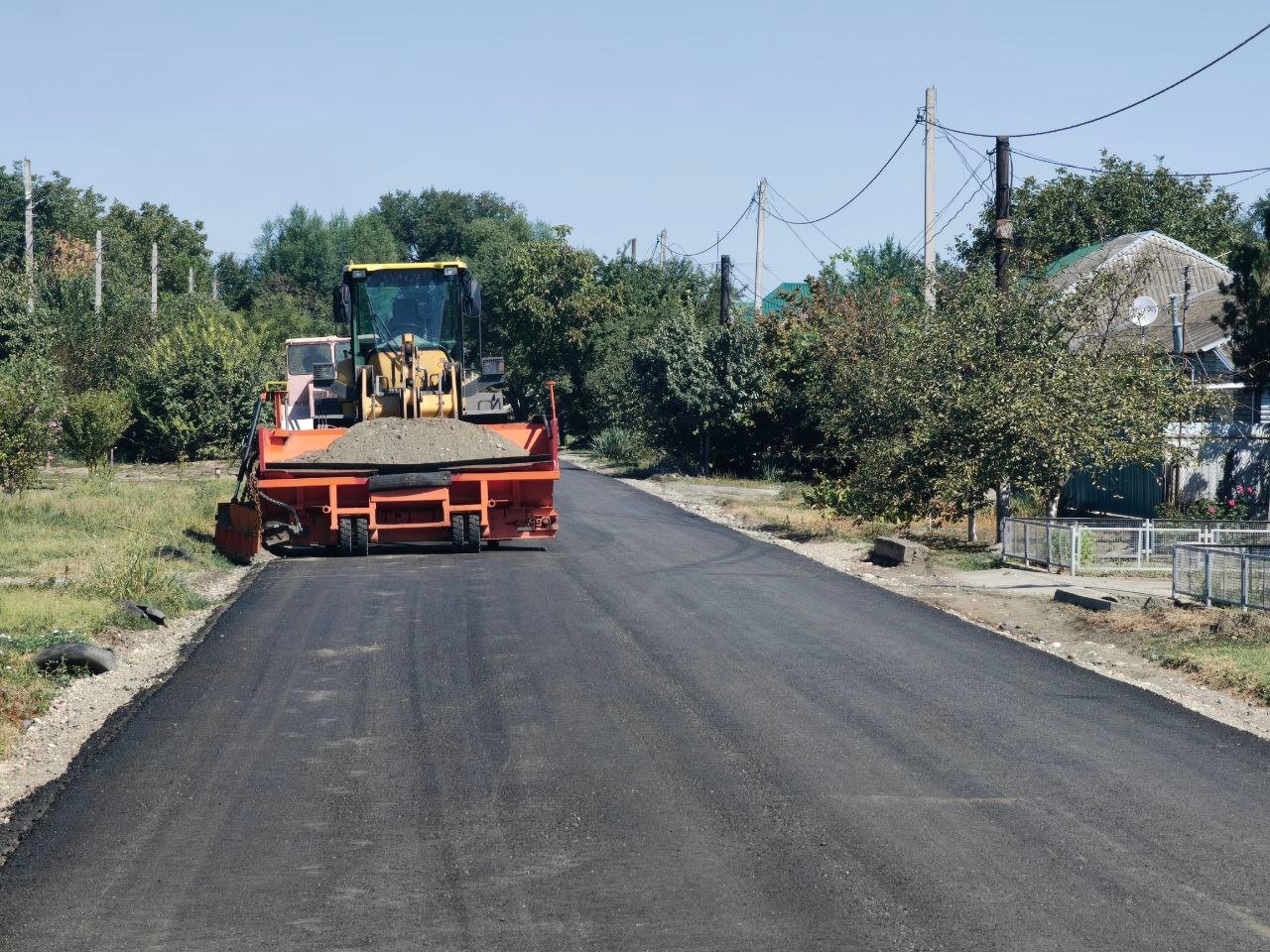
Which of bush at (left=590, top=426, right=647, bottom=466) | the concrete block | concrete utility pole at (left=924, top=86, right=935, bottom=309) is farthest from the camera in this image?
bush at (left=590, top=426, right=647, bottom=466)

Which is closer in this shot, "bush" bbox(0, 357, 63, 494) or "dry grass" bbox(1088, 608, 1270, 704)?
"dry grass" bbox(1088, 608, 1270, 704)

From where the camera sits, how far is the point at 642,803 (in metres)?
7.77

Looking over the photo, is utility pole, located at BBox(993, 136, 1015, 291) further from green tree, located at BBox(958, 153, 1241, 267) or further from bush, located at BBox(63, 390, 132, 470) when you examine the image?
green tree, located at BBox(958, 153, 1241, 267)

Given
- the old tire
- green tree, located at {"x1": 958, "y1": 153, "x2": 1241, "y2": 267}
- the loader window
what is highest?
green tree, located at {"x1": 958, "y1": 153, "x2": 1241, "y2": 267}

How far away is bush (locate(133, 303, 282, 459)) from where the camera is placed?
144 ft

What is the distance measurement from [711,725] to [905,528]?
16408 mm

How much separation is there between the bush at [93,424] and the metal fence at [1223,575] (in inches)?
1221

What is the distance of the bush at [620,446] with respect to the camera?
1829 inches

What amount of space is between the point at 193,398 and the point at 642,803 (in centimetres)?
3911

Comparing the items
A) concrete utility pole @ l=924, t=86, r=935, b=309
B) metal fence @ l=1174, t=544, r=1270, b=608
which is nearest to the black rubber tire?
metal fence @ l=1174, t=544, r=1270, b=608

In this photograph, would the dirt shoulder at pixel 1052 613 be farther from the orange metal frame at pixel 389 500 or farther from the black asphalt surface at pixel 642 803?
the orange metal frame at pixel 389 500

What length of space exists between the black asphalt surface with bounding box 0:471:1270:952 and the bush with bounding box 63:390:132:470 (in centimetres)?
2826

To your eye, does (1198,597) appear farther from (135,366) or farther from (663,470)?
(135,366)

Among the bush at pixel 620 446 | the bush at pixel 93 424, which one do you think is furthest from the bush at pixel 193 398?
the bush at pixel 620 446
